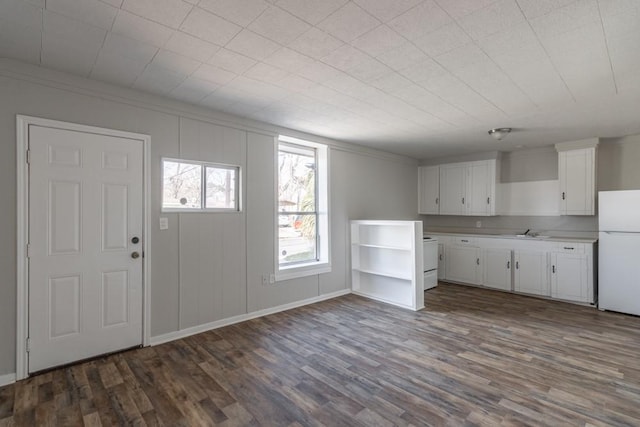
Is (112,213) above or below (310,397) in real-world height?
above

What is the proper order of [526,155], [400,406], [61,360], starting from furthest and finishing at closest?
[526,155] < [61,360] < [400,406]

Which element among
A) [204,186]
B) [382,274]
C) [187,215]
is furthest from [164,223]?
[382,274]

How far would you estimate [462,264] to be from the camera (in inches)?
228

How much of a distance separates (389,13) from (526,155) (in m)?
5.05

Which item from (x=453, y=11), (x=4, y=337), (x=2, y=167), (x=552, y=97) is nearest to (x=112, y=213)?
(x=2, y=167)

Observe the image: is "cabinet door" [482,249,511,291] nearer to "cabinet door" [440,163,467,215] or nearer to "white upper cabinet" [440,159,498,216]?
"white upper cabinet" [440,159,498,216]

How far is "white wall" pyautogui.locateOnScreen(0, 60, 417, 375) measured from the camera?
2492 millimetres

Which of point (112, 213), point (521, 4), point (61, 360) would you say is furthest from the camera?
point (112, 213)

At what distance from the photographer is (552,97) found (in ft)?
10.3

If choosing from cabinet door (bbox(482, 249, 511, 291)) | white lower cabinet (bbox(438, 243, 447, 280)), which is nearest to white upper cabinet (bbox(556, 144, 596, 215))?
cabinet door (bbox(482, 249, 511, 291))

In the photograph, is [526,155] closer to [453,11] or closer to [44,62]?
[453,11]

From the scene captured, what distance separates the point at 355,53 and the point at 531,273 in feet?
15.2

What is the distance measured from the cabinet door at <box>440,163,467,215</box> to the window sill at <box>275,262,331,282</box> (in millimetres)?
3003

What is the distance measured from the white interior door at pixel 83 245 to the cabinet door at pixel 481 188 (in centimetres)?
550
